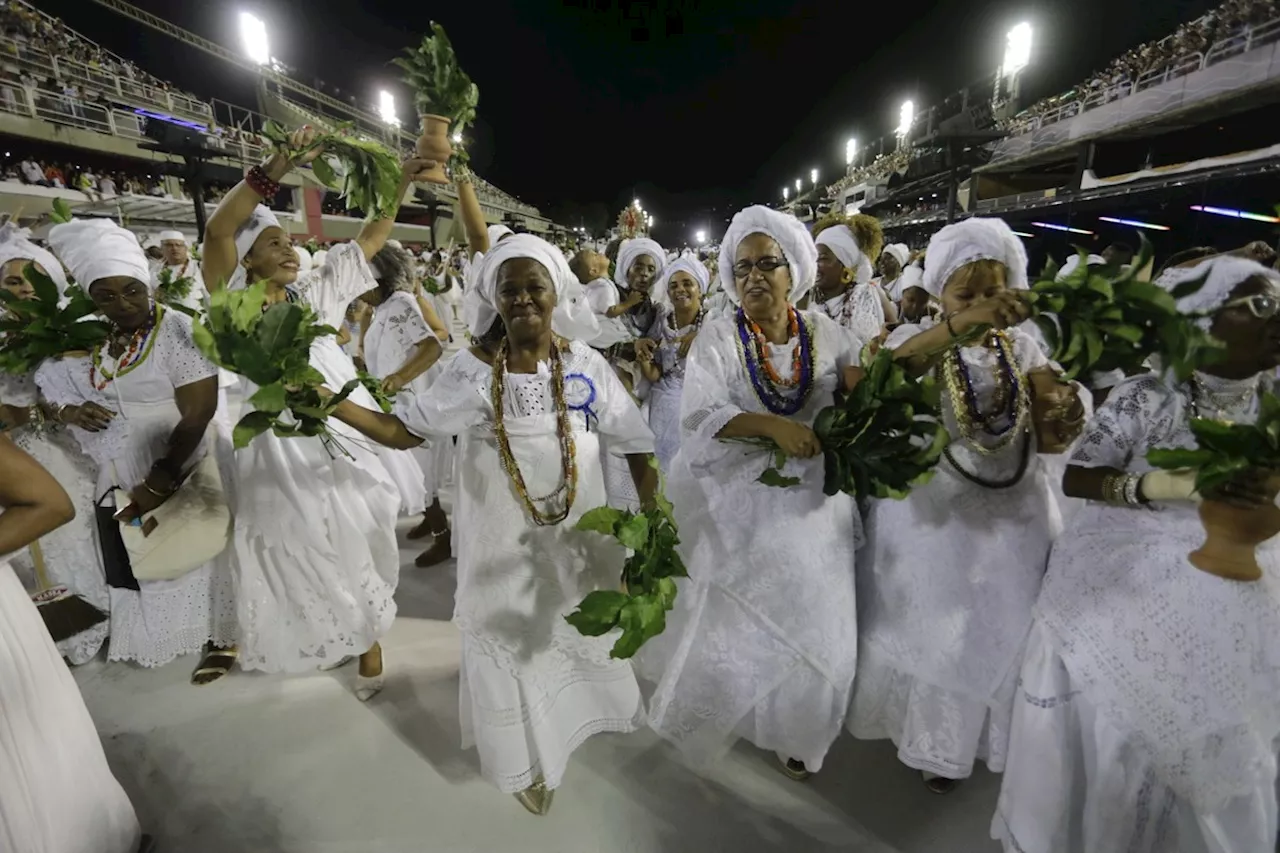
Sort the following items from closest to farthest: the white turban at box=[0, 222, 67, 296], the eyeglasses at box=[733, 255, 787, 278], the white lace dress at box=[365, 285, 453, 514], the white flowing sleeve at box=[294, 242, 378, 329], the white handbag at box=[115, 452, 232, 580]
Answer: the eyeglasses at box=[733, 255, 787, 278], the white handbag at box=[115, 452, 232, 580], the white flowing sleeve at box=[294, 242, 378, 329], the white turban at box=[0, 222, 67, 296], the white lace dress at box=[365, 285, 453, 514]

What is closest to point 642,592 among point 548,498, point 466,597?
point 548,498

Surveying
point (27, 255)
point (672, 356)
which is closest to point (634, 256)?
point (672, 356)

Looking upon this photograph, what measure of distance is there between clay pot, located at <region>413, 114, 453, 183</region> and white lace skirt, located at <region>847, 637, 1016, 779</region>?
8.77 ft

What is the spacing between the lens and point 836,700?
2.46 meters

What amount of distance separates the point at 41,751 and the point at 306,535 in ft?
3.87

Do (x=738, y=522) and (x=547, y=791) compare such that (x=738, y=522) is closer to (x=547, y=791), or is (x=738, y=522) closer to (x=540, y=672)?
(x=540, y=672)

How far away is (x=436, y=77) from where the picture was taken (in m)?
2.85

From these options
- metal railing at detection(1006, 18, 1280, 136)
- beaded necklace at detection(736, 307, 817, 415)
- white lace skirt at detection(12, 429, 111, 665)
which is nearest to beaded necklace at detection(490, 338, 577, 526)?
beaded necklace at detection(736, 307, 817, 415)

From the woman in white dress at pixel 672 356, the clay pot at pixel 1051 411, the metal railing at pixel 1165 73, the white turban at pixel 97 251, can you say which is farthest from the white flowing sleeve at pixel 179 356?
the metal railing at pixel 1165 73

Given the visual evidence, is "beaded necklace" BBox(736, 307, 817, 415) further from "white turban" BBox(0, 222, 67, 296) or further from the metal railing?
the metal railing

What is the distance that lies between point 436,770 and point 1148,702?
2485mm

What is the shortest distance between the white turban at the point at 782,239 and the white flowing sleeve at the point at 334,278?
6.22 ft

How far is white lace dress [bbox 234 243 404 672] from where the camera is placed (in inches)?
111

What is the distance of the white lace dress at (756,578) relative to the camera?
239 centimetres
